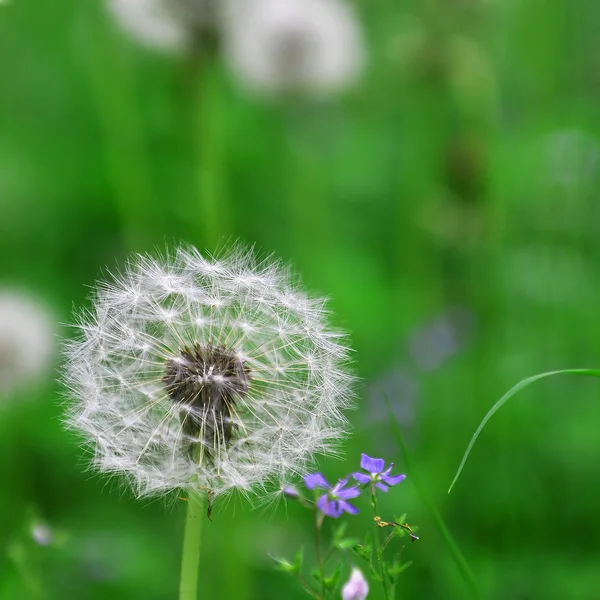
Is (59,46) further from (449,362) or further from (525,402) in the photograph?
(525,402)

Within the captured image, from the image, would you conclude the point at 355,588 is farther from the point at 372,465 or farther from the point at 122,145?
the point at 122,145

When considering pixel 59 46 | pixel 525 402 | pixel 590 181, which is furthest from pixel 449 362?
pixel 59 46

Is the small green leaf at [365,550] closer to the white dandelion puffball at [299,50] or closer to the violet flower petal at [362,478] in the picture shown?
the violet flower petal at [362,478]

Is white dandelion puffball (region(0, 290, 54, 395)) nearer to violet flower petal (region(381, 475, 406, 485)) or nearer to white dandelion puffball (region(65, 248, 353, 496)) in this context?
white dandelion puffball (region(65, 248, 353, 496))

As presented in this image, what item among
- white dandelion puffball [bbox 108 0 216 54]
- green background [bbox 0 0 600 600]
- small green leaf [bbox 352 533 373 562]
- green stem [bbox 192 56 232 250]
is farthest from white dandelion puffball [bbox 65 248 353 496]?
white dandelion puffball [bbox 108 0 216 54]

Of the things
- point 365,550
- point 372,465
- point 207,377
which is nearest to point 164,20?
point 207,377
